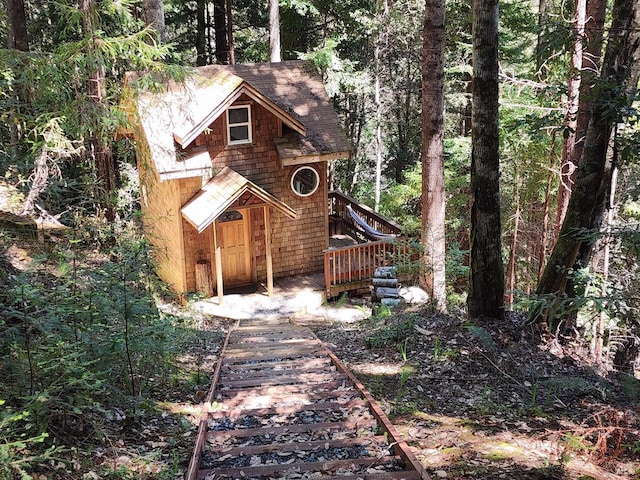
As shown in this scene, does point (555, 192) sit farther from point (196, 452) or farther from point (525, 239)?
point (196, 452)

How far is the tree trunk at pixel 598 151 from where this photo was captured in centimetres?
638

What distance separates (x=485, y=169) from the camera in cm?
765

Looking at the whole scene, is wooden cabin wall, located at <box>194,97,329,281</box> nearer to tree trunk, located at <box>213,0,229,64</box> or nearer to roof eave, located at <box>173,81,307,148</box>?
roof eave, located at <box>173,81,307,148</box>

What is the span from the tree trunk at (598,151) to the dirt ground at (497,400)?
2.39 feet

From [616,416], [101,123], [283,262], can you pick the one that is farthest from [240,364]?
[283,262]

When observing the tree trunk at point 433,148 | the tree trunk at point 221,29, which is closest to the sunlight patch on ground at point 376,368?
the tree trunk at point 433,148

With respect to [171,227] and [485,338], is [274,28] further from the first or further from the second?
[485,338]

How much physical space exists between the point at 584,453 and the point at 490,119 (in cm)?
445

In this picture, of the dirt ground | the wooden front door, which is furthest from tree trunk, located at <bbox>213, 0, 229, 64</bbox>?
the dirt ground

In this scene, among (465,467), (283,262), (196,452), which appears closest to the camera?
(465,467)

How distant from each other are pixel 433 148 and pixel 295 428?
798 centimetres

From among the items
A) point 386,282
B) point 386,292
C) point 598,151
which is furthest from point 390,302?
point 598,151

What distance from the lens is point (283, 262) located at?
17.8 metres

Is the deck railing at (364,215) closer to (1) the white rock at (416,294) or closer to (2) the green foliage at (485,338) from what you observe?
(1) the white rock at (416,294)
